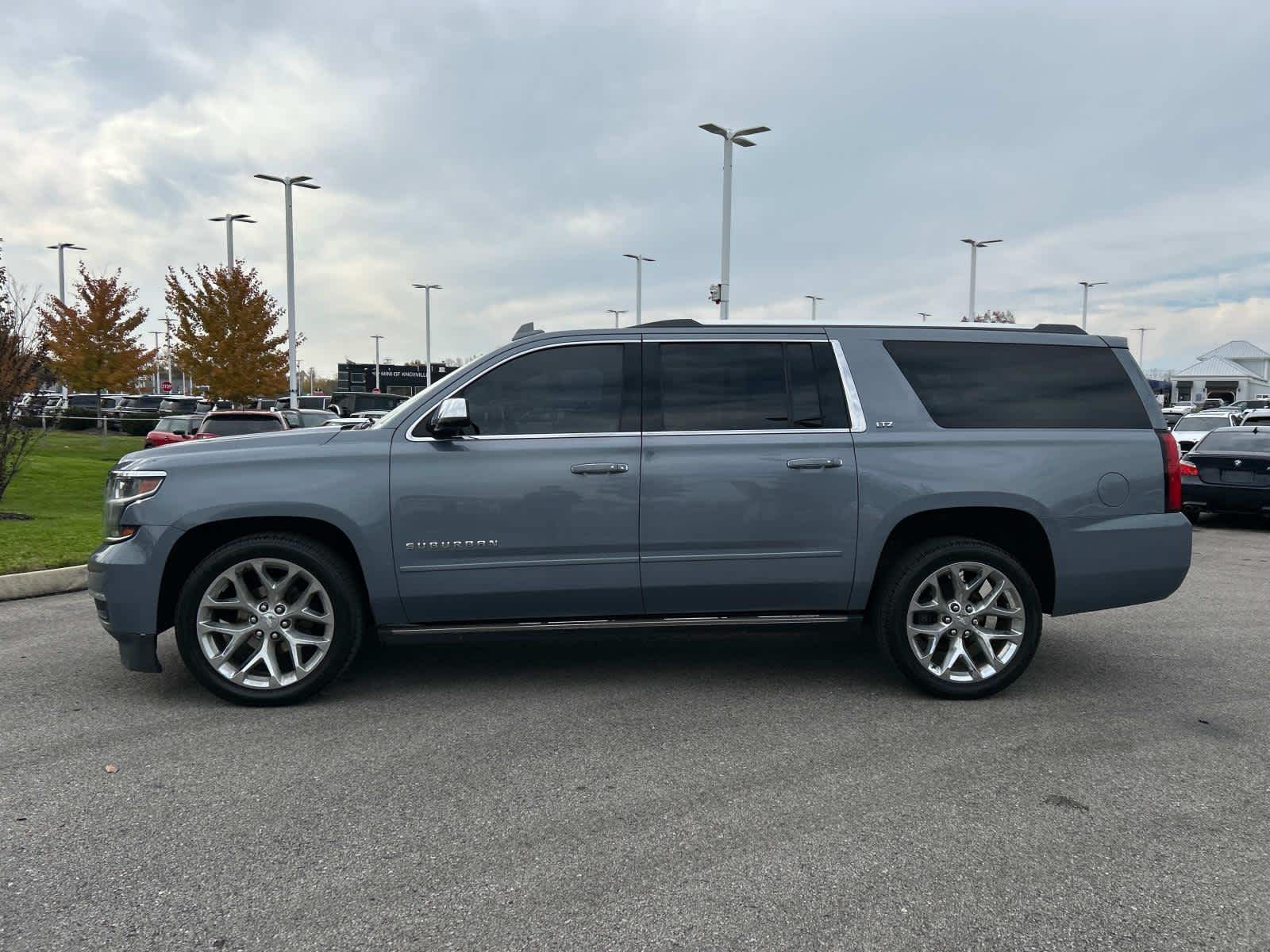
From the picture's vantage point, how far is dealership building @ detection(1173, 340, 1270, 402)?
100250mm

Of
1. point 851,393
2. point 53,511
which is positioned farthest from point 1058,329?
point 53,511

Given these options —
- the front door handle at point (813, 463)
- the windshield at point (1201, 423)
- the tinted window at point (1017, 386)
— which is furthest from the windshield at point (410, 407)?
the windshield at point (1201, 423)

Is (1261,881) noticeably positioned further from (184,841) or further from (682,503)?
(184,841)

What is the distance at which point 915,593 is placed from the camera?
491 centimetres

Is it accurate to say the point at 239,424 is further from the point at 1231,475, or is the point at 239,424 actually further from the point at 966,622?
the point at 1231,475

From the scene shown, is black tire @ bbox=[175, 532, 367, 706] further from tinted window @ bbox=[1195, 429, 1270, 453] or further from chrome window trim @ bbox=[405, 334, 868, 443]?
tinted window @ bbox=[1195, 429, 1270, 453]

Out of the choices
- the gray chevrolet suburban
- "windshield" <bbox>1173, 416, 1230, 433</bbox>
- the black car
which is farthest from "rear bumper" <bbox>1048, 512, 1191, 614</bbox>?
"windshield" <bbox>1173, 416, 1230, 433</bbox>

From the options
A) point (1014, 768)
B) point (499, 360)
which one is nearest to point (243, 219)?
point (499, 360)

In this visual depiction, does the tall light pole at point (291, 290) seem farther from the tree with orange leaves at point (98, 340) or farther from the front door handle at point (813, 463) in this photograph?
the front door handle at point (813, 463)


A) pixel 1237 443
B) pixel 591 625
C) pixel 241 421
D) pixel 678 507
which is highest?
pixel 241 421

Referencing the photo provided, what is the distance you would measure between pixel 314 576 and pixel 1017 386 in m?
3.74

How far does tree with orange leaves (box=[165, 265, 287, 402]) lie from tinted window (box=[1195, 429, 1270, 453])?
87.4 feet

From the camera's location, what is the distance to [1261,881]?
3.05m

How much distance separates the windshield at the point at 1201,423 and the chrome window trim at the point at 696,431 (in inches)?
952
